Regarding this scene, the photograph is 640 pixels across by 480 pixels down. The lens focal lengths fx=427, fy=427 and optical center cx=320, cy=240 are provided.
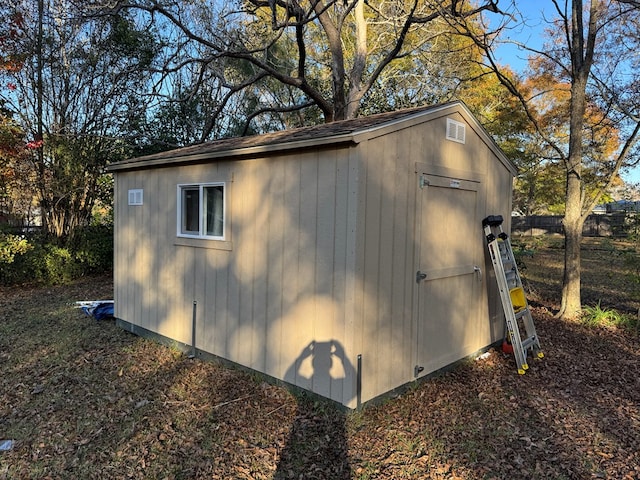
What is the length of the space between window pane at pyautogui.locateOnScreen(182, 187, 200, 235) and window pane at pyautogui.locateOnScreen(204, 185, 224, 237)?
0.66 feet

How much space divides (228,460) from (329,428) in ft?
2.67

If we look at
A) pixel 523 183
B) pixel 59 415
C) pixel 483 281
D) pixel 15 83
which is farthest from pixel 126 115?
pixel 523 183

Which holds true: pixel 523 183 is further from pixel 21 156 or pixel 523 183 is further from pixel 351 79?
pixel 21 156

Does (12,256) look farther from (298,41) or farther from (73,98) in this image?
(298,41)

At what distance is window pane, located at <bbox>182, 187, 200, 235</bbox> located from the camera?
16.3ft

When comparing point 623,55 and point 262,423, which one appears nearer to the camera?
point 262,423

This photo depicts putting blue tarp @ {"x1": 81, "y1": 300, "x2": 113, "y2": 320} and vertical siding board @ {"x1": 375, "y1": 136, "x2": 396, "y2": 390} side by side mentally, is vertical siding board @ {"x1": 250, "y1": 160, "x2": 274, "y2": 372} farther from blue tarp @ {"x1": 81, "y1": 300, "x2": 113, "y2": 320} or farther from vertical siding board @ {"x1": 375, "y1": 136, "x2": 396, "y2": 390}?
blue tarp @ {"x1": 81, "y1": 300, "x2": 113, "y2": 320}

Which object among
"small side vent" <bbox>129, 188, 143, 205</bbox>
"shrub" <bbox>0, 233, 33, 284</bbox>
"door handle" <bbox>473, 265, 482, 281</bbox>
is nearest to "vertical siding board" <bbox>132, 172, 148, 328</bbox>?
"small side vent" <bbox>129, 188, 143, 205</bbox>

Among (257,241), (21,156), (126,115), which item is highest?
(126,115)

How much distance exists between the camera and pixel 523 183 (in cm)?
2406

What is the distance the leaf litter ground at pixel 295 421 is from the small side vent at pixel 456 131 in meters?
2.49

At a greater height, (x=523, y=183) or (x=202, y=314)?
(x=523, y=183)

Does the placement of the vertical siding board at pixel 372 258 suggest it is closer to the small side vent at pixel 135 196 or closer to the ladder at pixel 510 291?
the ladder at pixel 510 291

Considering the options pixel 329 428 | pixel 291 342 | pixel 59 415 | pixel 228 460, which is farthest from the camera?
pixel 291 342
